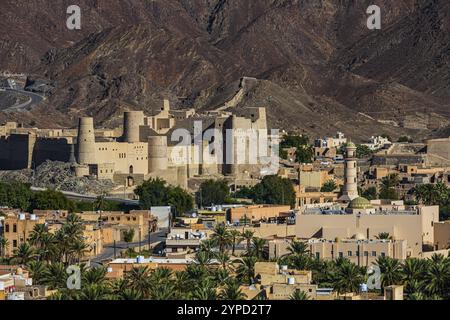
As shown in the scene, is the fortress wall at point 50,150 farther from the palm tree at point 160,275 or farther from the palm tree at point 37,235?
the palm tree at point 160,275

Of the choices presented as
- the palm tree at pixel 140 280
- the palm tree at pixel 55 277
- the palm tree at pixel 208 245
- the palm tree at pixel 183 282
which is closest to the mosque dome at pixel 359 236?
the palm tree at pixel 208 245

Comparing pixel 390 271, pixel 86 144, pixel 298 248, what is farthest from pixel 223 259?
pixel 86 144

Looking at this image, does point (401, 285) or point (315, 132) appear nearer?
point (401, 285)

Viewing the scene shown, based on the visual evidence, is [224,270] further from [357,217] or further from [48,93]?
[48,93]

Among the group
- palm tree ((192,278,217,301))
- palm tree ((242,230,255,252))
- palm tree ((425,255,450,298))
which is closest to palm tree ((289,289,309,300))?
palm tree ((192,278,217,301))

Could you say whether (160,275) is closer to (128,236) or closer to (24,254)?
(24,254)
